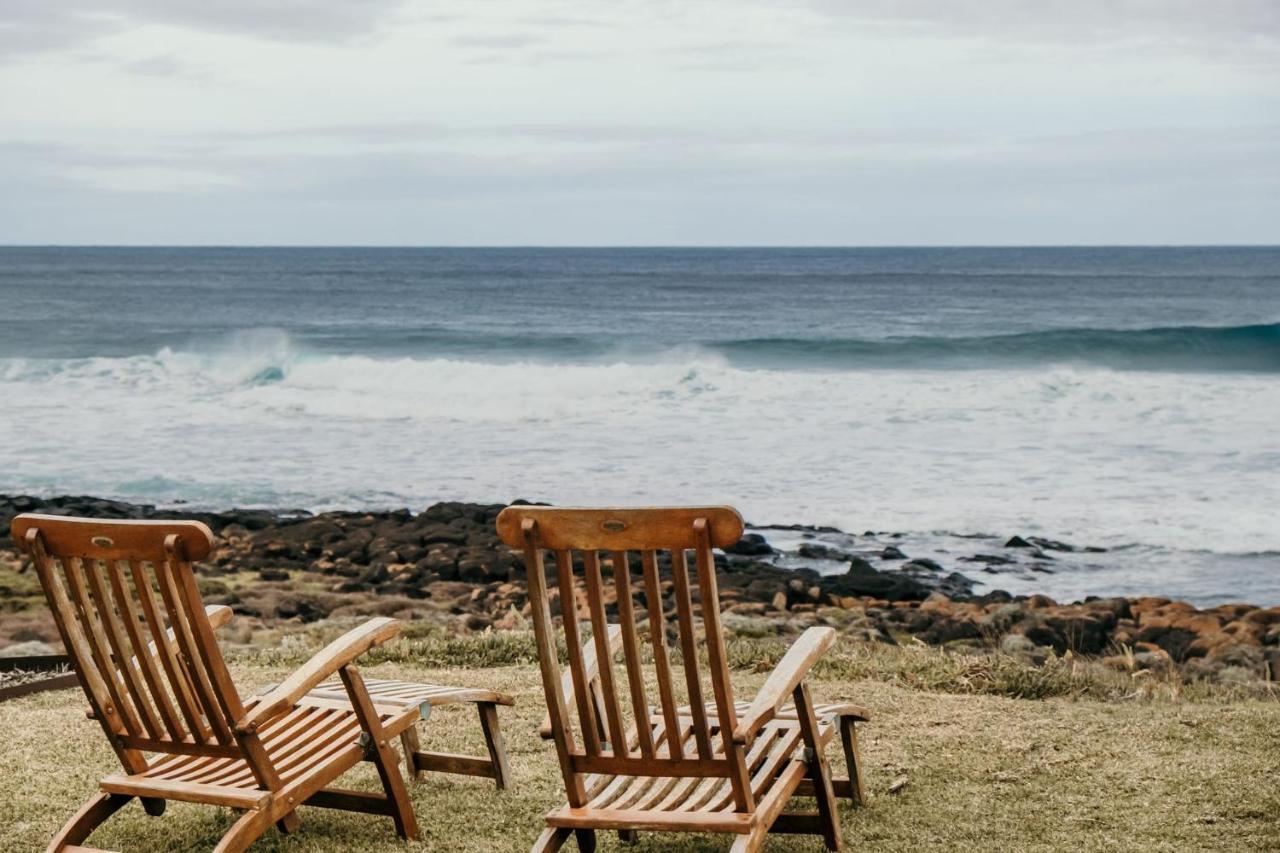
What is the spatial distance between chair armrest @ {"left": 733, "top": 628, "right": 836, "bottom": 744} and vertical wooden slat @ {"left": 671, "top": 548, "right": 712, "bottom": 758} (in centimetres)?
11

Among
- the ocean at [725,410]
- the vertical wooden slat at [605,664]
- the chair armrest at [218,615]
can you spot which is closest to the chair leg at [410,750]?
the chair armrest at [218,615]

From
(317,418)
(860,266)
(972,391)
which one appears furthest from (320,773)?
(860,266)

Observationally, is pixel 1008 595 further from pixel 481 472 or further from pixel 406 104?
pixel 406 104

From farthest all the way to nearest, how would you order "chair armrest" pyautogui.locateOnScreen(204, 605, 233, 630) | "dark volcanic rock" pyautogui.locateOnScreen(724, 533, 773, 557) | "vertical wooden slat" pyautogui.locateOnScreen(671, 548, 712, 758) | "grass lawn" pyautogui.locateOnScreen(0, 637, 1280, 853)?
"dark volcanic rock" pyautogui.locateOnScreen(724, 533, 773, 557) → "grass lawn" pyautogui.locateOnScreen(0, 637, 1280, 853) → "chair armrest" pyautogui.locateOnScreen(204, 605, 233, 630) → "vertical wooden slat" pyautogui.locateOnScreen(671, 548, 712, 758)

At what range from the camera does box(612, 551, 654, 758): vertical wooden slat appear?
361 cm

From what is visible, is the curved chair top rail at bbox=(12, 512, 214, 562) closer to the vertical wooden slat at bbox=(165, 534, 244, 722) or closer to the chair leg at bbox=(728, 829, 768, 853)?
the vertical wooden slat at bbox=(165, 534, 244, 722)

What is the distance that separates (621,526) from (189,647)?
4.18ft

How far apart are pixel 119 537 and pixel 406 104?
5331 centimetres

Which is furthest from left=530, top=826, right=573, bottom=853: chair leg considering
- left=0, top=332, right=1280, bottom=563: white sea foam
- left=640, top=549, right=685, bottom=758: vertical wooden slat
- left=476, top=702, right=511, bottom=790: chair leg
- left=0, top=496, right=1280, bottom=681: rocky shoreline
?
left=0, top=332, right=1280, bottom=563: white sea foam

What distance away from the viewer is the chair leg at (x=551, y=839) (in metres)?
3.86

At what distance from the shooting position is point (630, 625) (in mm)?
3693

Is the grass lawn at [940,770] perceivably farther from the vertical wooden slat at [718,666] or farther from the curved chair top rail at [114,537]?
the curved chair top rail at [114,537]

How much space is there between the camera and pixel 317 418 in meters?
23.5

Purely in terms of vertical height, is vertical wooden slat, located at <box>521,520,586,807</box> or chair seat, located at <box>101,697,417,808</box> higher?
vertical wooden slat, located at <box>521,520,586,807</box>
